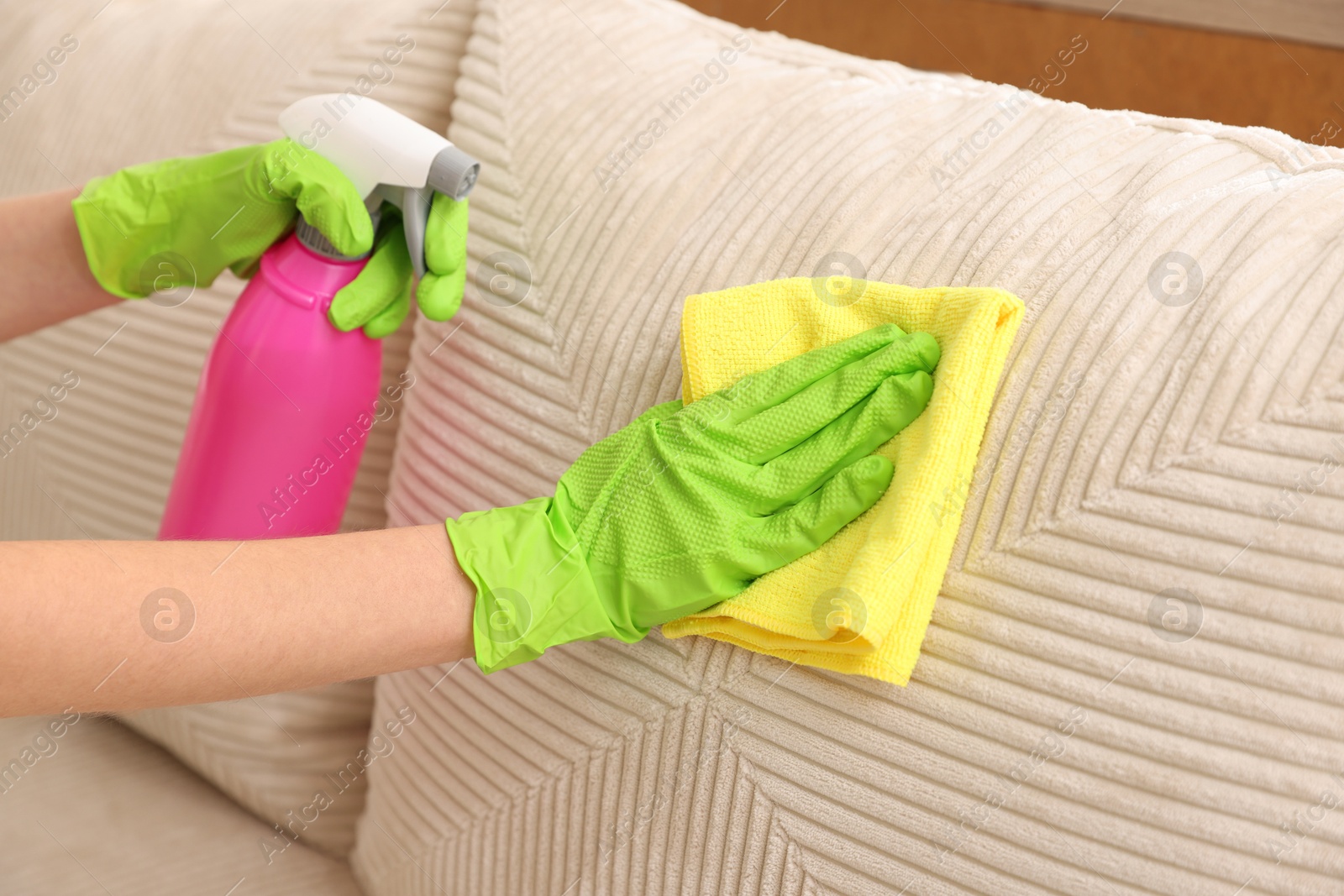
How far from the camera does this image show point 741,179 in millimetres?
613

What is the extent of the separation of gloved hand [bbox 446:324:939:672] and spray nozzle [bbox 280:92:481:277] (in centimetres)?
18

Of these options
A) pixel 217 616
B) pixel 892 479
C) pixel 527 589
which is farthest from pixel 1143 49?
pixel 217 616

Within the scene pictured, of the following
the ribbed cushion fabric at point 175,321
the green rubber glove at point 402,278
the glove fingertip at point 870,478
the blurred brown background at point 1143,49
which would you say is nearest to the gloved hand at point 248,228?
the green rubber glove at point 402,278

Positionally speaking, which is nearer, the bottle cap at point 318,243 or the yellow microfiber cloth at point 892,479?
the yellow microfiber cloth at point 892,479

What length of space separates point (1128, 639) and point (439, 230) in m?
0.43

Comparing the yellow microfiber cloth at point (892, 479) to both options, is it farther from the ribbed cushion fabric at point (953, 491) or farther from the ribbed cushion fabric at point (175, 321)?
the ribbed cushion fabric at point (175, 321)

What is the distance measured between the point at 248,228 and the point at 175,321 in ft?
0.70

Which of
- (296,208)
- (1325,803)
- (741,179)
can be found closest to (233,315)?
(296,208)

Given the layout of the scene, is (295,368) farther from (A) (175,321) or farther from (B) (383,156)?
(A) (175,321)

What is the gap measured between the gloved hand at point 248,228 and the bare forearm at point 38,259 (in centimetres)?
2

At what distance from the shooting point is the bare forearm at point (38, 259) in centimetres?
73

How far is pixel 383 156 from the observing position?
59cm

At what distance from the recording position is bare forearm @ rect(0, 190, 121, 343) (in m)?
0.73

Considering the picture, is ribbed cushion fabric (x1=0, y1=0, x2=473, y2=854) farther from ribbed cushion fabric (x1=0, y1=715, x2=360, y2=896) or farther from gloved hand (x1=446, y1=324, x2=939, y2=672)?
gloved hand (x1=446, y1=324, x2=939, y2=672)
